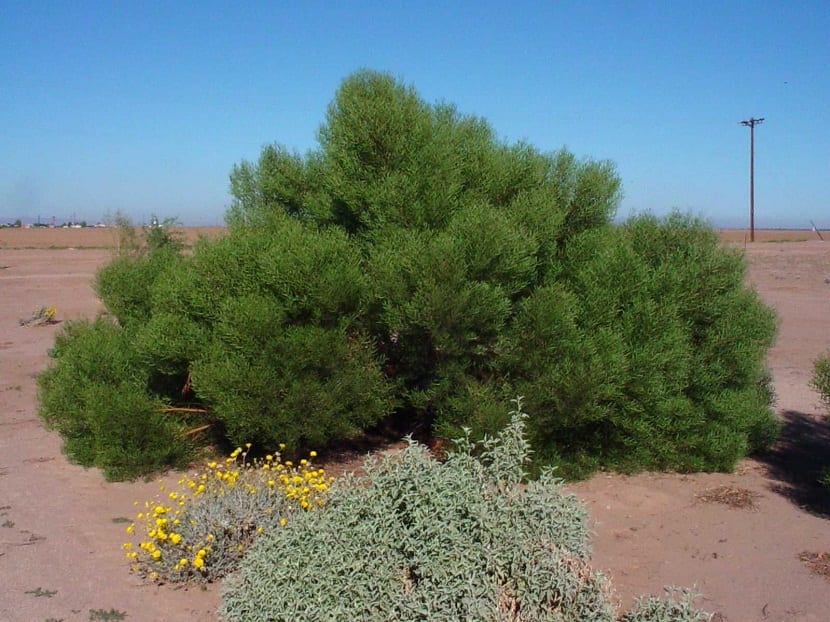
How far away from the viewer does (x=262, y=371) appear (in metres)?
6.60

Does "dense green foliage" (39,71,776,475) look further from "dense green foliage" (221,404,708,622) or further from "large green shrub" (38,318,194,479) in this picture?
"dense green foliage" (221,404,708,622)

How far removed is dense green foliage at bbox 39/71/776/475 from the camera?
6.64m

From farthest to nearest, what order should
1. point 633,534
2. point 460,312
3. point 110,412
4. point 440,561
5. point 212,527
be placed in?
point 110,412, point 460,312, point 633,534, point 212,527, point 440,561

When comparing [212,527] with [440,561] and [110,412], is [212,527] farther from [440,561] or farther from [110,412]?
[110,412]

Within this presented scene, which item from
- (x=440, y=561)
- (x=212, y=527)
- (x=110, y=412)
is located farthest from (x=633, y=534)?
(x=110, y=412)

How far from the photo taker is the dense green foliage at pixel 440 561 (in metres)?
3.83

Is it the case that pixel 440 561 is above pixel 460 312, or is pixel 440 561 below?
below

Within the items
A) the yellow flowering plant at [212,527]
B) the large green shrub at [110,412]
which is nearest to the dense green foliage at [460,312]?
the large green shrub at [110,412]

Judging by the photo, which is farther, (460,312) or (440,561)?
(460,312)

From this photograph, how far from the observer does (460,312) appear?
657 centimetres

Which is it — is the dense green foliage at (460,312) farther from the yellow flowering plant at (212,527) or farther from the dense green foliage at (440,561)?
the dense green foliage at (440,561)

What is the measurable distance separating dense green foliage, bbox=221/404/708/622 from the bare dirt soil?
908 millimetres

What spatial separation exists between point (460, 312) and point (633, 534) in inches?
84.6

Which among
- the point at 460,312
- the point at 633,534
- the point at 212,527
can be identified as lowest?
the point at 633,534
